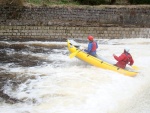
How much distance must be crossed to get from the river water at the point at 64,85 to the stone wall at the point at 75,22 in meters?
2.20

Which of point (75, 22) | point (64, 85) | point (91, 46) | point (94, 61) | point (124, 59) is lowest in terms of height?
point (64, 85)

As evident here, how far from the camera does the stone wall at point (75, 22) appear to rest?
16203mm

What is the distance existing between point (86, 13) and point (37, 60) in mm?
5185

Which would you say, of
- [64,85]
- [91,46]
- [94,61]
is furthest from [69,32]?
[64,85]

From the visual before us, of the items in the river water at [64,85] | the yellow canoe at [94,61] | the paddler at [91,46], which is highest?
the paddler at [91,46]

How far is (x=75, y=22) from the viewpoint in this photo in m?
16.5

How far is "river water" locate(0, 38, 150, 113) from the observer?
8367 mm

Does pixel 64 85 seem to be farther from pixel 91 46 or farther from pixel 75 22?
pixel 75 22

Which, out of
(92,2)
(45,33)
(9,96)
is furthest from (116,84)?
(92,2)

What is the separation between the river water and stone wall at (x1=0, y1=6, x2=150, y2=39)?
220 centimetres

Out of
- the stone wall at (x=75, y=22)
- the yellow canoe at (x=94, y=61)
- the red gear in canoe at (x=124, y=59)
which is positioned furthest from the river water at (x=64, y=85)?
the stone wall at (x=75, y=22)

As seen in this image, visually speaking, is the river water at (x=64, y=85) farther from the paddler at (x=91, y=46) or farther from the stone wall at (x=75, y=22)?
the stone wall at (x=75, y=22)

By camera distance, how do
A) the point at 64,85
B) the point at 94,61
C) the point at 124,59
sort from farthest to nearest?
the point at 94,61
the point at 124,59
the point at 64,85

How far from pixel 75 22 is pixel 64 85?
7429 mm
